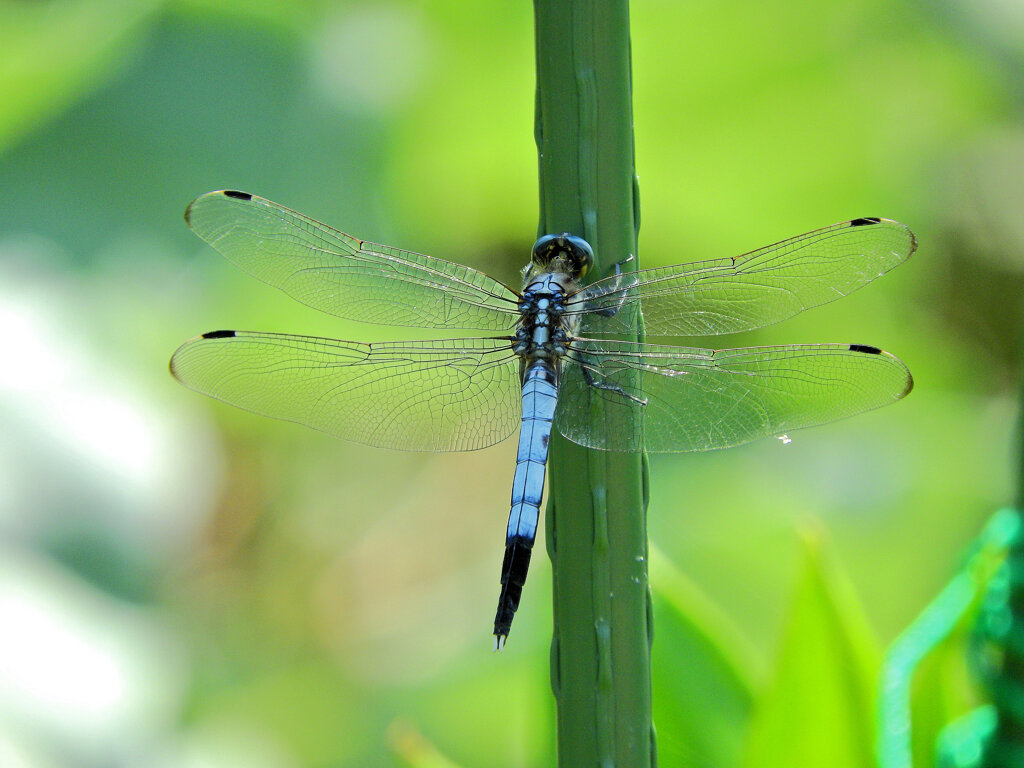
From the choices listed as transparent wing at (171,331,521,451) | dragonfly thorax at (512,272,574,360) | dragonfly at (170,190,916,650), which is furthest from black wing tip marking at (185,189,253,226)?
dragonfly thorax at (512,272,574,360)

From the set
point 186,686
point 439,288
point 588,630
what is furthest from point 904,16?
point 186,686

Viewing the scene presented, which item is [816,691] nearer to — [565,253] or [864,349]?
[864,349]

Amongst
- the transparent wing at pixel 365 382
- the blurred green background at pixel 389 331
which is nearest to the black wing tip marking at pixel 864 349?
the transparent wing at pixel 365 382

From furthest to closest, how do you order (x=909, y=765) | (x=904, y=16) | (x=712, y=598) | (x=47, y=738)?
(x=904, y=16)
(x=712, y=598)
(x=47, y=738)
(x=909, y=765)

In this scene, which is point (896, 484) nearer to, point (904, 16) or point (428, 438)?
point (904, 16)

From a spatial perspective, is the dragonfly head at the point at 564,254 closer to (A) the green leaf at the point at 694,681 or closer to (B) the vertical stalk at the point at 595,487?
(B) the vertical stalk at the point at 595,487

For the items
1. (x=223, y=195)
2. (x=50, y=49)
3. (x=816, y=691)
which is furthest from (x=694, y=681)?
(x=50, y=49)

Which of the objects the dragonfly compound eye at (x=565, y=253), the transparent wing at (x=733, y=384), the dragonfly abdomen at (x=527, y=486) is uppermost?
the transparent wing at (x=733, y=384)
